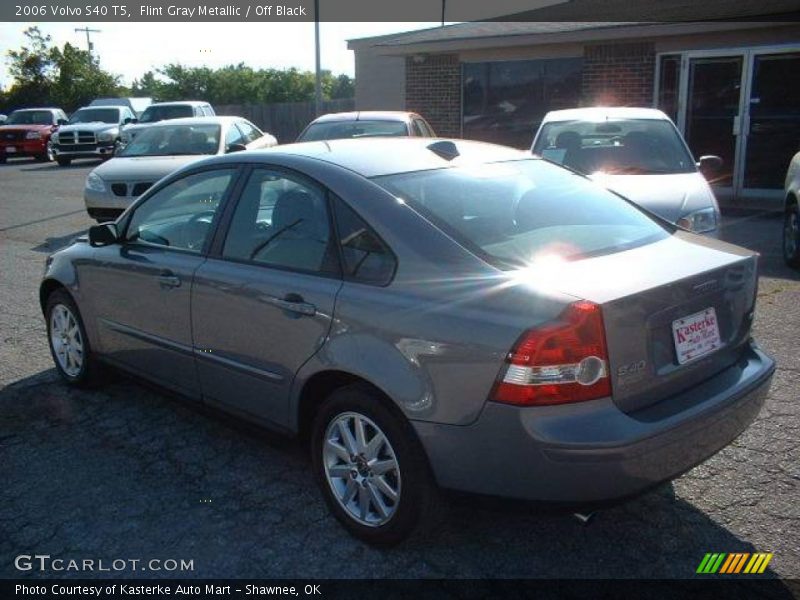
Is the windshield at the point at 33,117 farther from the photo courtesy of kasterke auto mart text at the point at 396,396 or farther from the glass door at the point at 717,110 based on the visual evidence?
the photo courtesy of kasterke auto mart text at the point at 396,396

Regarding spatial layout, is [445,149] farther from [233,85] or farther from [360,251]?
[233,85]

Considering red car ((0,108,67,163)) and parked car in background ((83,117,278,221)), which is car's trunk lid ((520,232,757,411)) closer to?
parked car in background ((83,117,278,221))

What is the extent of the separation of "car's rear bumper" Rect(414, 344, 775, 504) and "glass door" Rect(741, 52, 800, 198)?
1145 cm

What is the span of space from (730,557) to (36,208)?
47.0ft

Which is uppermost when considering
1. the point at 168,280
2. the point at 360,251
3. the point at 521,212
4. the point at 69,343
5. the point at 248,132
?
the point at 248,132

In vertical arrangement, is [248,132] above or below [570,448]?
above

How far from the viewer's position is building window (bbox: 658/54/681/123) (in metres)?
13.6

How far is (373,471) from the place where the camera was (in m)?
3.08

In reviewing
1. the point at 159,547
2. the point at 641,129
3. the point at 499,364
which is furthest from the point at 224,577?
the point at 641,129

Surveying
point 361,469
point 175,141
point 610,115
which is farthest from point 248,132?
point 361,469

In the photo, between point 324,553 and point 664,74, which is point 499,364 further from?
point 664,74

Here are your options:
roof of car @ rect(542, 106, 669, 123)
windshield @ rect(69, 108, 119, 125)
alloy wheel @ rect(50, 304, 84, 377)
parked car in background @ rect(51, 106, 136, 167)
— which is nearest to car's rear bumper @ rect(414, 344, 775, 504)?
alloy wheel @ rect(50, 304, 84, 377)

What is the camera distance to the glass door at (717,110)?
42.5 ft

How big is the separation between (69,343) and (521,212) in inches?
125
